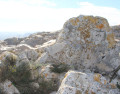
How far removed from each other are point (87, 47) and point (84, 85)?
148 inches

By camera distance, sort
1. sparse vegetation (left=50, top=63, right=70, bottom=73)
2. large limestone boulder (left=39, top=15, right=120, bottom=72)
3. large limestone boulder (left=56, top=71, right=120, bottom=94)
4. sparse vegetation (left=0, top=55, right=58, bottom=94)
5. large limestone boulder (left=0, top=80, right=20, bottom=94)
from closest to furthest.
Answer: large limestone boulder (left=56, top=71, right=120, bottom=94)
large limestone boulder (left=0, top=80, right=20, bottom=94)
sparse vegetation (left=0, top=55, right=58, bottom=94)
sparse vegetation (left=50, top=63, right=70, bottom=73)
large limestone boulder (left=39, top=15, right=120, bottom=72)

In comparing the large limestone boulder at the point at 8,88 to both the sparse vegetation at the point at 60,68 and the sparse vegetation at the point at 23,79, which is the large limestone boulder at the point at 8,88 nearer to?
the sparse vegetation at the point at 23,79

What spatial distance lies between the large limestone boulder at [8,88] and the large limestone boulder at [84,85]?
7.67ft

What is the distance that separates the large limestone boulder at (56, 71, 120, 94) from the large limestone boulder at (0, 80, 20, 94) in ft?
7.67

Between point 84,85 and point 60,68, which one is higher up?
point 84,85

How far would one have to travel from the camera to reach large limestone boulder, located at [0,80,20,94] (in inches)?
212

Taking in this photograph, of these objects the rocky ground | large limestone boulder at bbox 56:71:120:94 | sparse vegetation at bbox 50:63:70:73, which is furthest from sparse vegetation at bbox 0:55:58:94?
large limestone boulder at bbox 56:71:120:94

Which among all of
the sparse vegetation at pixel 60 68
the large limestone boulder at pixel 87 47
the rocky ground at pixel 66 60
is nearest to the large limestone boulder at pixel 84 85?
the rocky ground at pixel 66 60

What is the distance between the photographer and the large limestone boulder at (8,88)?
212 inches

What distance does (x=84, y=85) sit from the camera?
4.15 m

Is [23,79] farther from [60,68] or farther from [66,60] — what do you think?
[66,60]

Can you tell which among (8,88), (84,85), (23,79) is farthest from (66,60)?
(84,85)

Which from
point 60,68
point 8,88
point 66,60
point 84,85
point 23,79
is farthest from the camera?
point 66,60

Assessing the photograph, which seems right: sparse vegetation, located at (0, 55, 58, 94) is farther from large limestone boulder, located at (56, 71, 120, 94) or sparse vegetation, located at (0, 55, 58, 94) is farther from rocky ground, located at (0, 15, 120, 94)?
large limestone boulder, located at (56, 71, 120, 94)
